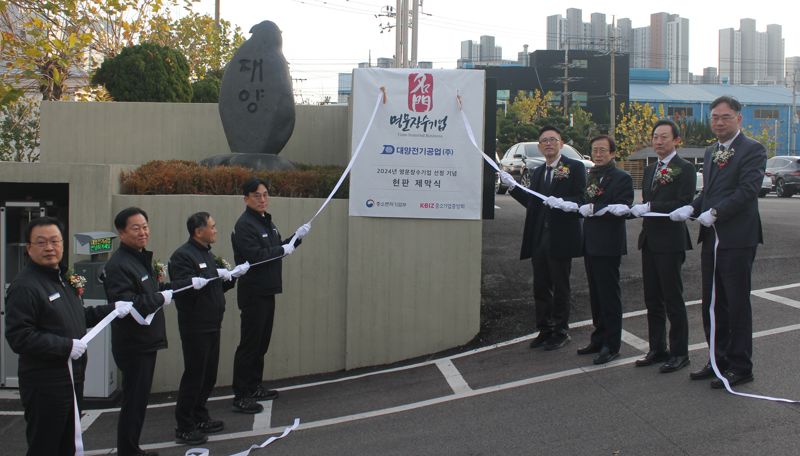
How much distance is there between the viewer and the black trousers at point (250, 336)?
6.87 m

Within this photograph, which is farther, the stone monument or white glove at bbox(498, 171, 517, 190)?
the stone monument

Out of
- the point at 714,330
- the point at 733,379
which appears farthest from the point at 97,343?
the point at 733,379

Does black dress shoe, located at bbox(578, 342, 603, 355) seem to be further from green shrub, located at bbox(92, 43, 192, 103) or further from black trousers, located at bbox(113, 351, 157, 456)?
green shrub, located at bbox(92, 43, 192, 103)

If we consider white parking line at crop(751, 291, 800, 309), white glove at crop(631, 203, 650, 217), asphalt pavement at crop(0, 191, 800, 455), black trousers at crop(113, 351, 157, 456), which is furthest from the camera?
white parking line at crop(751, 291, 800, 309)

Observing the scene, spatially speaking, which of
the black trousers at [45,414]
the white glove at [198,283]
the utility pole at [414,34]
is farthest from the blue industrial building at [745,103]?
the black trousers at [45,414]

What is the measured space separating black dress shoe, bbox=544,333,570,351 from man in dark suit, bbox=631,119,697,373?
106 centimetres

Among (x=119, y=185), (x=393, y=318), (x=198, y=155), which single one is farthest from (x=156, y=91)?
(x=393, y=318)

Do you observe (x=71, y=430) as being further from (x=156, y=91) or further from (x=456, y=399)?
(x=156, y=91)

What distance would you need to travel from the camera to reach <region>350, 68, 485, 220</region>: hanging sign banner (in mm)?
8672

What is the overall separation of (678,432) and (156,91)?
11303mm

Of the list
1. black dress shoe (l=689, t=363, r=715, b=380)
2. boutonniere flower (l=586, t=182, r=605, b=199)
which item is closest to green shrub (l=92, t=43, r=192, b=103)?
boutonniere flower (l=586, t=182, r=605, b=199)

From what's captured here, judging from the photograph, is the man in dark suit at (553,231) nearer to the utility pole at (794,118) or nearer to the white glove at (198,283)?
the white glove at (198,283)

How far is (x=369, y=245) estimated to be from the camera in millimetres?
8727

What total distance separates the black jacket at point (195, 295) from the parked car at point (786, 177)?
→ 2631 centimetres
